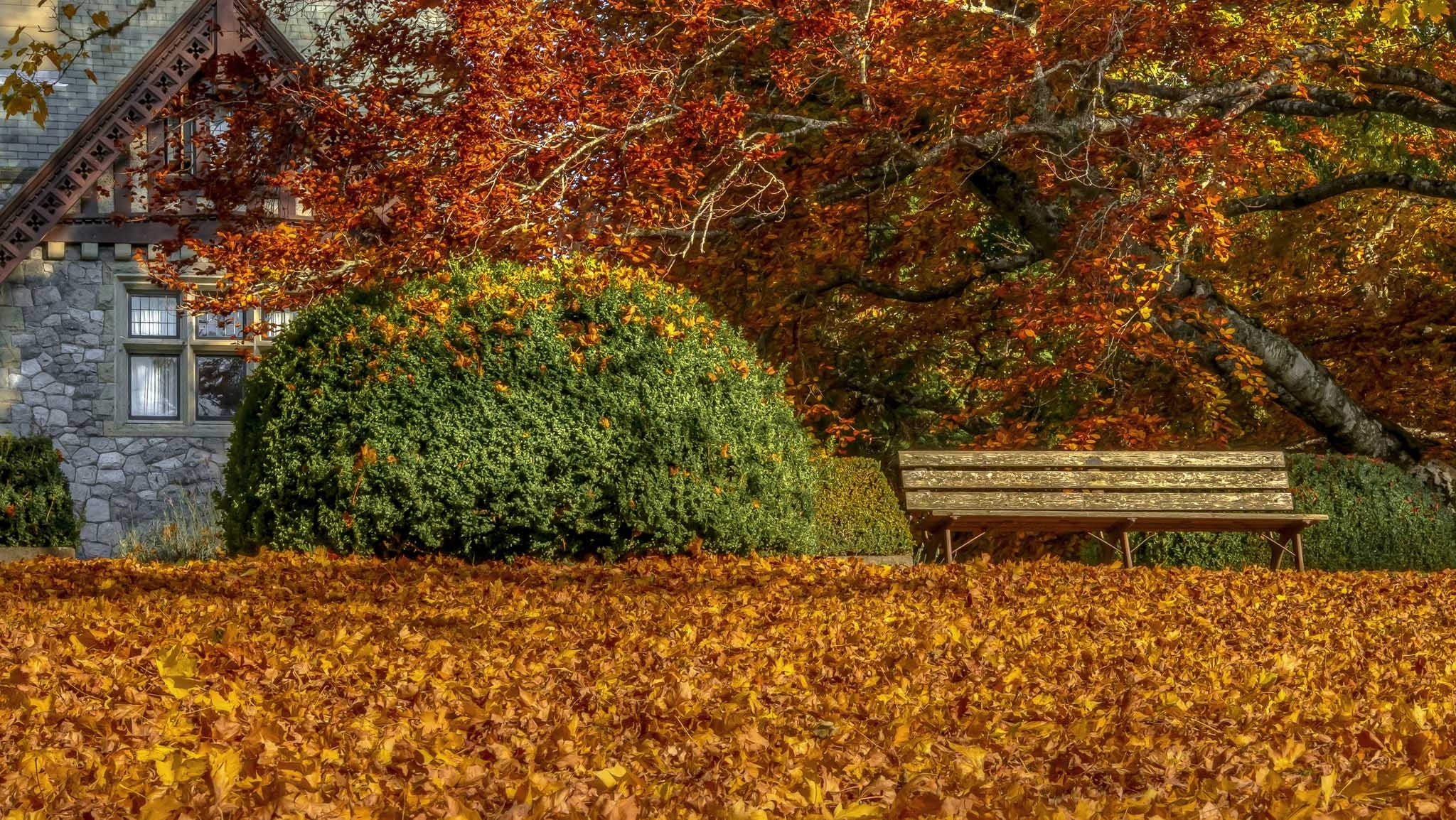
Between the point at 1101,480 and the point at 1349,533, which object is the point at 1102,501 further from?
the point at 1349,533

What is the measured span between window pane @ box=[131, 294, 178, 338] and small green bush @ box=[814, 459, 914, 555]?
367 inches

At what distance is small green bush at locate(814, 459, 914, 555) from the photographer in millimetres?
9195

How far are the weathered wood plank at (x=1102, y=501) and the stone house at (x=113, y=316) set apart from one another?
896 cm

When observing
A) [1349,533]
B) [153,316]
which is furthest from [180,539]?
[1349,533]

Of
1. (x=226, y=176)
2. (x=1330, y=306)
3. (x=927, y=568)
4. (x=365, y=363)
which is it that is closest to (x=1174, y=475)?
(x=927, y=568)

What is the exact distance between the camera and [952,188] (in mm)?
14117

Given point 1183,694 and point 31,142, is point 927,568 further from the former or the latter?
A: point 31,142

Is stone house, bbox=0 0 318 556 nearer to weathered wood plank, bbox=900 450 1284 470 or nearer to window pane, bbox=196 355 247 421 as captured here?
window pane, bbox=196 355 247 421

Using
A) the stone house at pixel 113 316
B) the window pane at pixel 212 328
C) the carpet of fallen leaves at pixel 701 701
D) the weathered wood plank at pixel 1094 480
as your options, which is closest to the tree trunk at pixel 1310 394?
the weathered wood plank at pixel 1094 480

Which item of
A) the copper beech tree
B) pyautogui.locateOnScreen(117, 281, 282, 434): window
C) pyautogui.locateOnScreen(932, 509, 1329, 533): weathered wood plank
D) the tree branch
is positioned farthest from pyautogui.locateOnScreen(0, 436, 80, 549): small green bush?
the tree branch

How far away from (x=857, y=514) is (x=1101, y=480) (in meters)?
1.77

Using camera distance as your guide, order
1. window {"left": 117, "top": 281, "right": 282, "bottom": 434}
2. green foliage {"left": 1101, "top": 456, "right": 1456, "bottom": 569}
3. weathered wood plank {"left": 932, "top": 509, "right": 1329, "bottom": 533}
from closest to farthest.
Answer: weathered wood plank {"left": 932, "top": 509, "right": 1329, "bottom": 533}, green foliage {"left": 1101, "top": 456, "right": 1456, "bottom": 569}, window {"left": 117, "top": 281, "right": 282, "bottom": 434}

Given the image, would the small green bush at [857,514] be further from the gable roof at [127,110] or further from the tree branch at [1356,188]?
the gable roof at [127,110]

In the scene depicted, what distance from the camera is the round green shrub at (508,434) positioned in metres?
7.85
